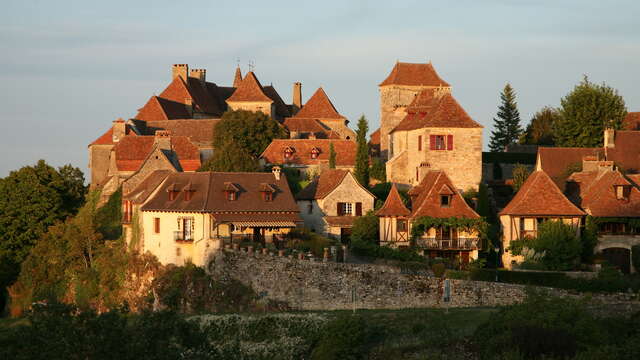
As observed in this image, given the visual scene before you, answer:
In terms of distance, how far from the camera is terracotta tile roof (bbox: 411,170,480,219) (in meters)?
55.1

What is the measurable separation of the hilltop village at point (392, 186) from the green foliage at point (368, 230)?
697mm

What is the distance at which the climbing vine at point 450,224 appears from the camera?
54.2 meters

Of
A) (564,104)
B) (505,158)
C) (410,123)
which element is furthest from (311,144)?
(564,104)

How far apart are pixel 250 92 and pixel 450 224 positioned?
128 ft

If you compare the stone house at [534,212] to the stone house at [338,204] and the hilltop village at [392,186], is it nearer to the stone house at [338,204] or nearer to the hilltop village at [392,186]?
the hilltop village at [392,186]

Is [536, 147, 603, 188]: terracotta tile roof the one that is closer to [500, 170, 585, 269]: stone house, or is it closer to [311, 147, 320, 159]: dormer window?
[500, 170, 585, 269]: stone house

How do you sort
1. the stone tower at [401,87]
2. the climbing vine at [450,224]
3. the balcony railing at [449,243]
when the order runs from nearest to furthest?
the balcony railing at [449,243], the climbing vine at [450,224], the stone tower at [401,87]

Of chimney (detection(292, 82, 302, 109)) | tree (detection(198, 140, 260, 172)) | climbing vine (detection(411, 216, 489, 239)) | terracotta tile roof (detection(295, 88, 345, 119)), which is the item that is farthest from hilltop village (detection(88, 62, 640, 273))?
chimney (detection(292, 82, 302, 109))

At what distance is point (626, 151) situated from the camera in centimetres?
6581

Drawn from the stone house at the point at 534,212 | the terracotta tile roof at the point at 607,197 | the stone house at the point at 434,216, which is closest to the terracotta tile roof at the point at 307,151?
the stone house at the point at 434,216

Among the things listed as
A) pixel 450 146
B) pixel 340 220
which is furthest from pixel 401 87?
pixel 340 220

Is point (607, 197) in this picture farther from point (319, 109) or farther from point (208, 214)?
point (319, 109)

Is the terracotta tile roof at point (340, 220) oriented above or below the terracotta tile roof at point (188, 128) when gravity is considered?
below

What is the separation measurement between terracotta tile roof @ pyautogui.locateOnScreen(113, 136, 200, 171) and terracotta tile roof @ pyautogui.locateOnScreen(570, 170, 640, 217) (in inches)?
1064
